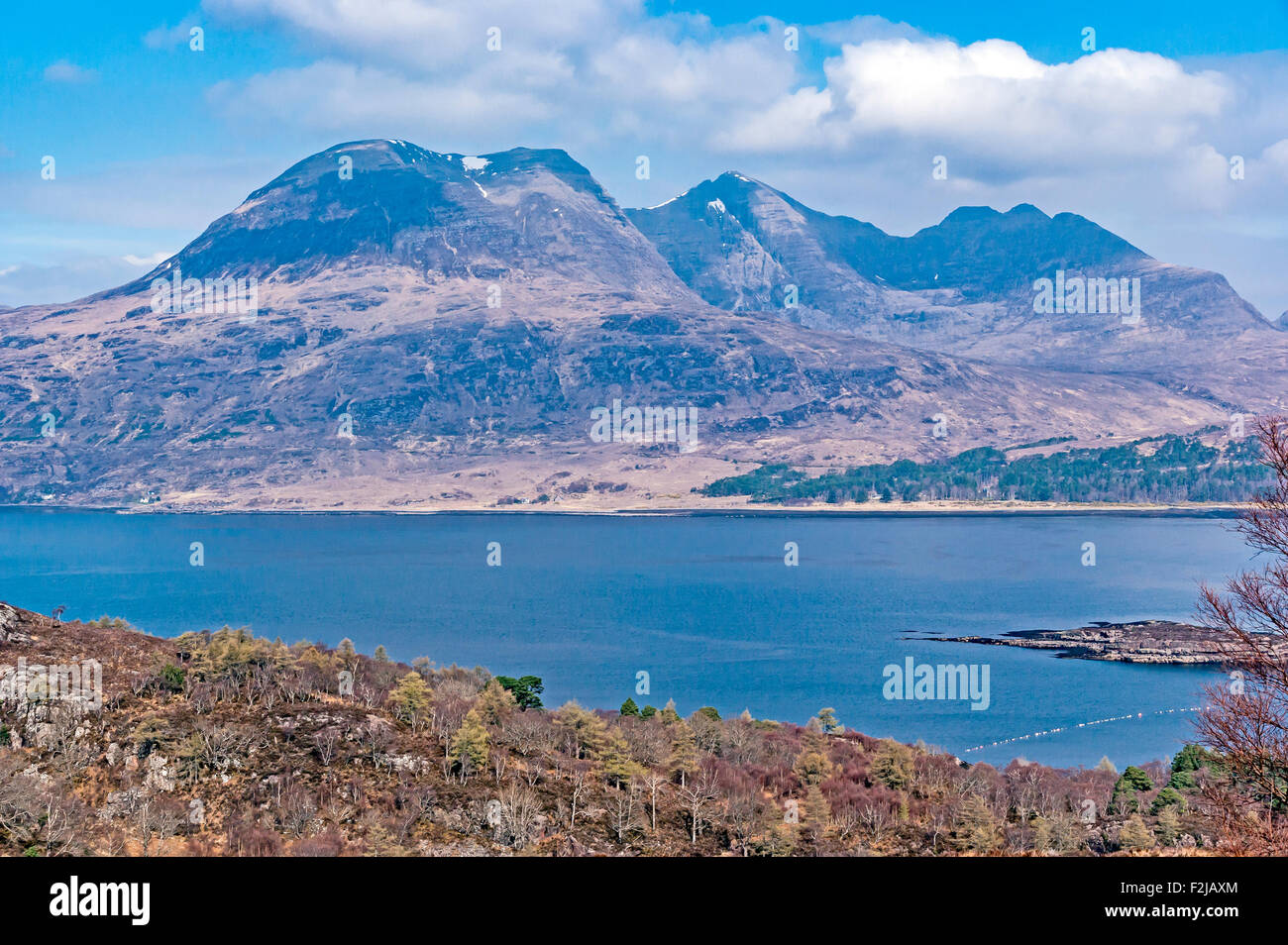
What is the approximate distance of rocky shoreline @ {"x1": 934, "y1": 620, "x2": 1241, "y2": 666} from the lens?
120 meters

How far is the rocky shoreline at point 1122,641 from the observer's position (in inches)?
4732

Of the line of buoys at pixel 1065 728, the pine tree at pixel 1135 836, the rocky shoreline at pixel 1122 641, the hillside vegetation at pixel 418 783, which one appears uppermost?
the hillside vegetation at pixel 418 783

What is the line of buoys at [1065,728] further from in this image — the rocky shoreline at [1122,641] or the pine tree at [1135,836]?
the pine tree at [1135,836]

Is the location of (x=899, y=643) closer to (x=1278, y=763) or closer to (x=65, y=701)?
(x=65, y=701)

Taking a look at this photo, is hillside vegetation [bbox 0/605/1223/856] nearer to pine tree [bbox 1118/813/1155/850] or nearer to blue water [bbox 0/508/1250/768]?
pine tree [bbox 1118/813/1155/850]

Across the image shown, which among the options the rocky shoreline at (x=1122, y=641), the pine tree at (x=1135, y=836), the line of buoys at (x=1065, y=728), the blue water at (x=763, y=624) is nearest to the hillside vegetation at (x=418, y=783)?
the pine tree at (x=1135, y=836)

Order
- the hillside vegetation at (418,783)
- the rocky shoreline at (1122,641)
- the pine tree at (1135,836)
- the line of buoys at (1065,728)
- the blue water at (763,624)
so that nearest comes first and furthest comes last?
the hillside vegetation at (418,783)
the pine tree at (1135,836)
the line of buoys at (1065,728)
the blue water at (763,624)
the rocky shoreline at (1122,641)

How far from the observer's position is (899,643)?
132 metres

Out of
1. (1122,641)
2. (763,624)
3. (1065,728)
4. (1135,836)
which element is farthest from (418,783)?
(763,624)

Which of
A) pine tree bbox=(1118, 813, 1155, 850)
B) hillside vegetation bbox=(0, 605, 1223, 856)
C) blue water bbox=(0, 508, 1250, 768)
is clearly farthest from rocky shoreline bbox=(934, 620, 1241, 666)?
pine tree bbox=(1118, 813, 1155, 850)

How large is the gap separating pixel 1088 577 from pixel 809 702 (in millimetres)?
93796

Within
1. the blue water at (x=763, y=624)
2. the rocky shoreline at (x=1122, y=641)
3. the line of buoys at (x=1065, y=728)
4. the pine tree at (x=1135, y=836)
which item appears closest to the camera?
the pine tree at (x=1135, y=836)
